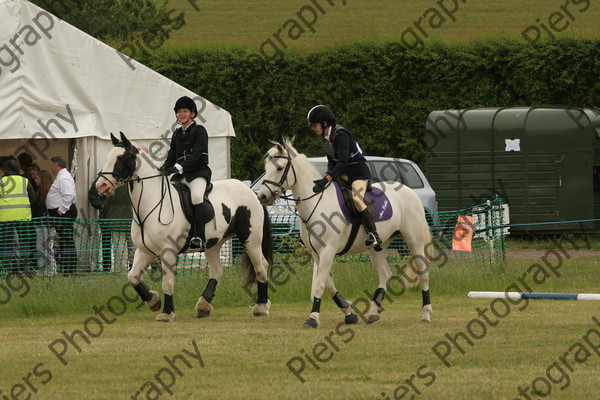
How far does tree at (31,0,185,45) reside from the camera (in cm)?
2797

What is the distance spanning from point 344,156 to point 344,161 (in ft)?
0.17

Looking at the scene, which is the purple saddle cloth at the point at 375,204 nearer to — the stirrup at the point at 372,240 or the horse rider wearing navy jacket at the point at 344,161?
the horse rider wearing navy jacket at the point at 344,161

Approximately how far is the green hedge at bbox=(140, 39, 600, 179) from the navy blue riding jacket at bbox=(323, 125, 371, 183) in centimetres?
1297

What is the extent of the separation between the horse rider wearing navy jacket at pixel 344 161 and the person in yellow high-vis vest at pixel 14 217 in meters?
4.74

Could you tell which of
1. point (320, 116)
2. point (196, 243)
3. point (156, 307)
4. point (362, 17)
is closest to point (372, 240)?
point (320, 116)

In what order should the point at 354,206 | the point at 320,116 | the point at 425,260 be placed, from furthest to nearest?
the point at 425,260 < the point at 354,206 < the point at 320,116

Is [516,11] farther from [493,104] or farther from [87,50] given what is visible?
[87,50]

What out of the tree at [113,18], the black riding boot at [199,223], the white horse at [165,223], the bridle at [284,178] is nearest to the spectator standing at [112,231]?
the white horse at [165,223]

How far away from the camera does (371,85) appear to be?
25.1 meters

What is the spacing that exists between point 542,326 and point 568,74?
14.4 metres

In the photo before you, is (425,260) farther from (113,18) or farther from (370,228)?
(113,18)

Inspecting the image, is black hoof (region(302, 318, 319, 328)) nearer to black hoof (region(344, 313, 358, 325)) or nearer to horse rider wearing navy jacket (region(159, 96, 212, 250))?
black hoof (region(344, 313, 358, 325))

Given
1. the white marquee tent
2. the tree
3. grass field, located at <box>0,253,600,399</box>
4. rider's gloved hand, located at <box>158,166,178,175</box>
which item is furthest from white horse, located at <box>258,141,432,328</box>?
the tree

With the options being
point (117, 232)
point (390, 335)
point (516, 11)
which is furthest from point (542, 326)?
point (516, 11)
